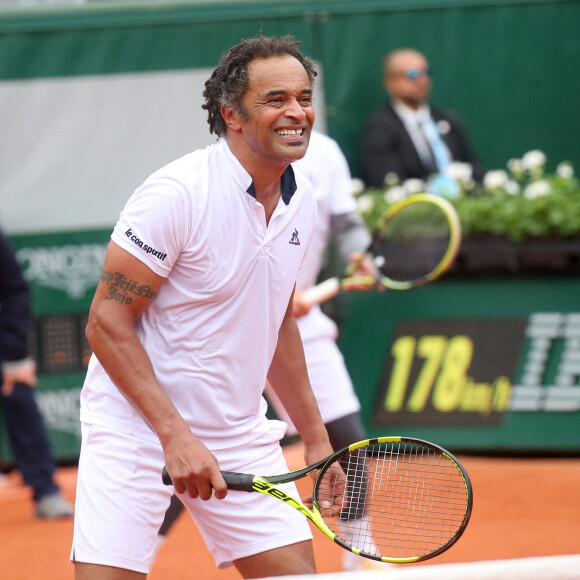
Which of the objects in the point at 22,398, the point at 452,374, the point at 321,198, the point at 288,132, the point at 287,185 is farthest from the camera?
the point at 452,374

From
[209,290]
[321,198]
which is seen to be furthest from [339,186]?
[209,290]

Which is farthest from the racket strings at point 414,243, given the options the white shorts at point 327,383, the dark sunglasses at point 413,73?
the dark sunglasses at point 413,73

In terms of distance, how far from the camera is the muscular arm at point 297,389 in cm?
331

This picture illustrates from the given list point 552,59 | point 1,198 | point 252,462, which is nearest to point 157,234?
point 252,462

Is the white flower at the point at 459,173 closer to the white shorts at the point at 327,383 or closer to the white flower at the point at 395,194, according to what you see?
the white flower at the point at 395,194

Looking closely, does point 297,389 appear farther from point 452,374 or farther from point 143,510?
point 452,374

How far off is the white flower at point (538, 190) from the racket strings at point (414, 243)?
1.08 metres

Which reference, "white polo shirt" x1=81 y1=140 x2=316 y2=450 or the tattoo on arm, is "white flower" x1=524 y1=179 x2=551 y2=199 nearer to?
"white polo shirt" x1=81 y1=140 x2=316 y2=450

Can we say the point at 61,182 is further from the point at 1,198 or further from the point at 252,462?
the point at 252,462

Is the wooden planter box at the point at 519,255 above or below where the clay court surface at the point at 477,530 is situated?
above

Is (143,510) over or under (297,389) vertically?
under

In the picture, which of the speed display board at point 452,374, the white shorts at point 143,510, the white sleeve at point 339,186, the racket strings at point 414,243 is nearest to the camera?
the white shorts at point 143,510

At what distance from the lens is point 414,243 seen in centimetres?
639

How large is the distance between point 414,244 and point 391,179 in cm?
138
